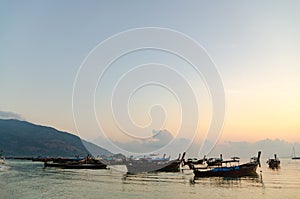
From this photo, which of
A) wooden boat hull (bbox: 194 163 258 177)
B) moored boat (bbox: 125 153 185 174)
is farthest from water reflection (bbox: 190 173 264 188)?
moored boat (bbox: 125 153 185 174)

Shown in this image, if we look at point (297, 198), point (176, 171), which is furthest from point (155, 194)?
point (176, 171)

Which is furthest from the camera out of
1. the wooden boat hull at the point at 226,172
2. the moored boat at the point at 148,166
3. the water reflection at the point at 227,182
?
the moored boat at the point at 148,166

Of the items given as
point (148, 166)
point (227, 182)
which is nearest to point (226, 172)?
point (227, 182)

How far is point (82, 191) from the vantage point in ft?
101

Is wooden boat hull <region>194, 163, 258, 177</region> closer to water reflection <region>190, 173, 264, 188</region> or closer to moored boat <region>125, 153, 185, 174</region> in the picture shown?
water reflection <region>190, 173, 264, 188</region>

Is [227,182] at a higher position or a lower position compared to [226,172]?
lower

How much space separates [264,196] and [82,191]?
63.8 feet

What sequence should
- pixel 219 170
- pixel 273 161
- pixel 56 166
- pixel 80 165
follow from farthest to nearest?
1. pixel 273 161
2. pixel 56 166
3. pixel 80 165
4. pixel 219 170

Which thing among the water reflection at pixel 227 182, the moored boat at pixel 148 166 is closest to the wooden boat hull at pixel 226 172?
the water reflection at pixel 227 182

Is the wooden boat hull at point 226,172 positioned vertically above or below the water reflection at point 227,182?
above

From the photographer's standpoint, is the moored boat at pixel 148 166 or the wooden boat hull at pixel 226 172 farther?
the moored boat at pixel 148 166

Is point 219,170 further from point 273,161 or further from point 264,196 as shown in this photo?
point 273,161

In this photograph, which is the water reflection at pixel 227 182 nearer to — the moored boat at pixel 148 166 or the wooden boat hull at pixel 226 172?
the wooden boat hull at pixel 226 172

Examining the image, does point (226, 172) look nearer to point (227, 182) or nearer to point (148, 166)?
point (227, 182)
